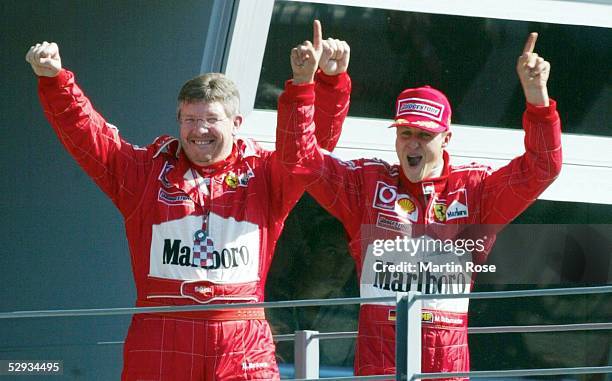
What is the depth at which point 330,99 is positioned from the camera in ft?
10.8

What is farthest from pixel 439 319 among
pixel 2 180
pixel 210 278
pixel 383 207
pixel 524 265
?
pixel 2 180

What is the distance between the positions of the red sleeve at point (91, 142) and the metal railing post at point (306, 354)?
3.57 feet

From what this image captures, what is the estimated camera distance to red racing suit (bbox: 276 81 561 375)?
3137 millimetres

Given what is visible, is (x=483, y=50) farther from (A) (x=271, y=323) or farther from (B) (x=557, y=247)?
(A) (x=271, y=323)

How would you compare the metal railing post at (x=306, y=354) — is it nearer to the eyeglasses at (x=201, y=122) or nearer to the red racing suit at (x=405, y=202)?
the red racing suit at (x=405, y=202)

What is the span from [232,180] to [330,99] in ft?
1.17

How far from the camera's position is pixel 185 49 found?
17.1ft

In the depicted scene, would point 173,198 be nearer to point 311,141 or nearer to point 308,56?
point 311,141

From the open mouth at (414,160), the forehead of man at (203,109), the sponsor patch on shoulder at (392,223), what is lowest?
the sponsor patch on shoulder at (392,223)

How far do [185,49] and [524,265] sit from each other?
5.73 ft

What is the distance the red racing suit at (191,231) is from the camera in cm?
308

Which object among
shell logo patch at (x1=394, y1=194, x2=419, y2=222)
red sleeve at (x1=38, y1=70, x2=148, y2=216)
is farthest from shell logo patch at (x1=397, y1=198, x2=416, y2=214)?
red sleeve at (x1=38, y1=70, x2=148, y2=216)

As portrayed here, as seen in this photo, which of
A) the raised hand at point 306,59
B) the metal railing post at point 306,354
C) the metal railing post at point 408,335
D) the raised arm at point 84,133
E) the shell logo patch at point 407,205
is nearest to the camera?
the metal railing post at point 408,335

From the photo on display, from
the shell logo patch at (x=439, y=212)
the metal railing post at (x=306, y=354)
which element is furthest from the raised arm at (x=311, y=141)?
the metal railing post at (x=306, y=354)
